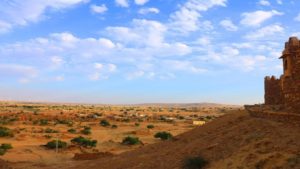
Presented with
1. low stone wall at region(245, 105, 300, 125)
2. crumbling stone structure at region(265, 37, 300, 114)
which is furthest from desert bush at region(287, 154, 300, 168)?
crumbling stone structure at region(265, 37, 300, 114)

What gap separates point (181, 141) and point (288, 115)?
6.44 meters

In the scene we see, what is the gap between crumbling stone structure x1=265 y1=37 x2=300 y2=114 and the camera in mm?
15156

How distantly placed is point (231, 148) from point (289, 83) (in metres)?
3.73

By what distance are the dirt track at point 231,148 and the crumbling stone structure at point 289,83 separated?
3.67ft

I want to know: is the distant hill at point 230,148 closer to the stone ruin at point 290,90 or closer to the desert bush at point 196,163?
the desert bush at point 196,163

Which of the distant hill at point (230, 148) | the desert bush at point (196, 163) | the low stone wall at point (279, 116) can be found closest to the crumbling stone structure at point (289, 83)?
the low stone wall at point (279, 116)

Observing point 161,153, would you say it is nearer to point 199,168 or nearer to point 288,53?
point 199,168

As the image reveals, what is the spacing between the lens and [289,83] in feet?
52.5

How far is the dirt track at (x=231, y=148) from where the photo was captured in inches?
479

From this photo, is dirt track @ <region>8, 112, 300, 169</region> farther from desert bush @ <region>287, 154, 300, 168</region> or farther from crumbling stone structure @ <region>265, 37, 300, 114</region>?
crumbling stone structure @ <region>265, 37, 300, 114</region>

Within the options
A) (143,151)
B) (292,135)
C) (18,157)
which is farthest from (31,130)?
(292,135)

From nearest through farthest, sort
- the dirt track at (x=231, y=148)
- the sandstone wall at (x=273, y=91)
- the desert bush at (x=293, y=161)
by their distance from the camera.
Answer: the desert bush at (x=293, y=161) → the dirt track at (x=231, y=148) → the sandstone wall at (x=273, y=91)

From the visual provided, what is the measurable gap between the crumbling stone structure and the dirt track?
1120 mm

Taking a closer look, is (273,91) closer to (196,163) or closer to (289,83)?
(289,83)
